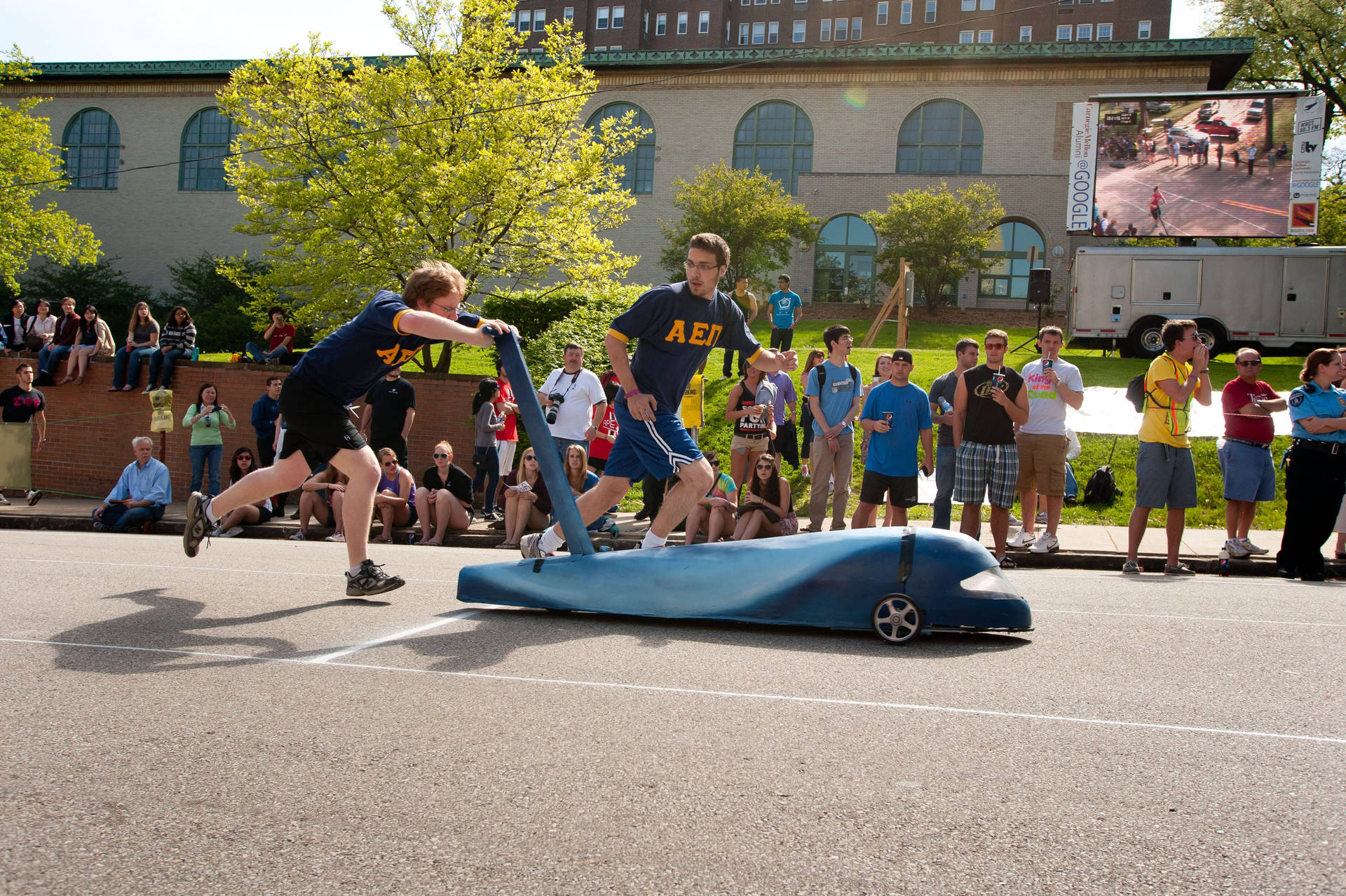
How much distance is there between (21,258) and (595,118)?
2364 centimetres

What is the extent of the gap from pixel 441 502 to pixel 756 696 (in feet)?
27.7

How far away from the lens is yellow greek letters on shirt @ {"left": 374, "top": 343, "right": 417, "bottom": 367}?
6254 millimetres

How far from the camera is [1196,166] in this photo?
30219 mm

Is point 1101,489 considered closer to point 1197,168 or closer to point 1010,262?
point 1197,168

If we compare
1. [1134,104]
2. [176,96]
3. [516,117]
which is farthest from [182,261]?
[1134,104]

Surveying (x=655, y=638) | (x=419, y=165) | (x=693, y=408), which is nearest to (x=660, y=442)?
(x=655, y=638)

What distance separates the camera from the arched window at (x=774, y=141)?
47.3 metres

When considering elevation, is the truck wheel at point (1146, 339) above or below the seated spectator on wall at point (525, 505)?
above

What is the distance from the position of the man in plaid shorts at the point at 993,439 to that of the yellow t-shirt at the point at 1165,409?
1.09 metres

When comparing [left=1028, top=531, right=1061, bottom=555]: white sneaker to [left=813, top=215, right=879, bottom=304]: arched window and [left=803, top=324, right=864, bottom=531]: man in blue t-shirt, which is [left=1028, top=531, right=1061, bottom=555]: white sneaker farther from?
[left=813, top=215, right=879, bottom=304]: arched window

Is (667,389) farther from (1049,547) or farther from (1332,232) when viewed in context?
(1332,232)

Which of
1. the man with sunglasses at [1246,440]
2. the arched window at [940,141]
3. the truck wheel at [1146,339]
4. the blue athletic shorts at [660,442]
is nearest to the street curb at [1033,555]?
the man with sunglasses at [1246,440]

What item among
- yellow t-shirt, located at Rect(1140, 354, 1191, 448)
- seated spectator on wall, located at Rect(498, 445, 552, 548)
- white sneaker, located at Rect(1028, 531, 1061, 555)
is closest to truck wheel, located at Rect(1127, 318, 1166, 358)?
white sneaker, located at Rect(1028, 531, 1061, 555)

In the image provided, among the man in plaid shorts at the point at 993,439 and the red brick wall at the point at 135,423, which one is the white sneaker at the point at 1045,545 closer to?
the man in plaid shorts at the point at 993,439
